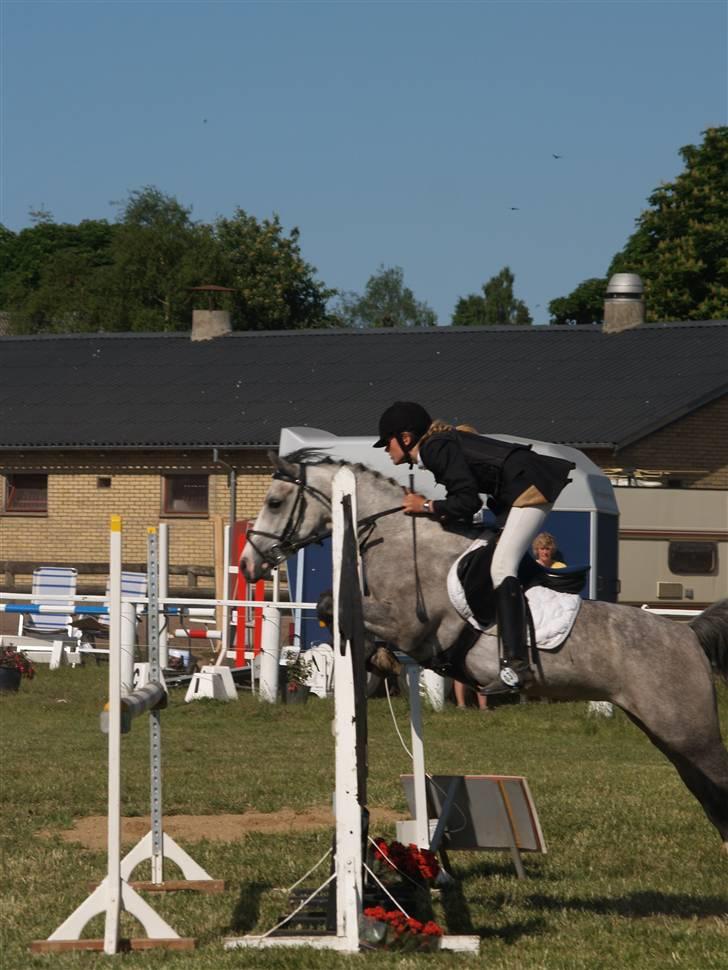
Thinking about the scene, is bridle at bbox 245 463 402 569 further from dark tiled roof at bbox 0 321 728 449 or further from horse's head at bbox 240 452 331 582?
dark tiled roof at bbox 0 321 728 449

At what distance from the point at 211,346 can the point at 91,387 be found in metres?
3.27

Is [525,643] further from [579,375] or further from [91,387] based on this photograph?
[91,387]

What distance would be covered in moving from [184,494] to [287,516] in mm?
25960

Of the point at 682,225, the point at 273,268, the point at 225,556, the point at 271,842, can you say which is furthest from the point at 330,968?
the point at 273,268

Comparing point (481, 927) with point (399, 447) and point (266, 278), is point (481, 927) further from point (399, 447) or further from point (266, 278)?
point (266, 278)

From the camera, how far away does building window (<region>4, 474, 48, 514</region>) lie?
115ft

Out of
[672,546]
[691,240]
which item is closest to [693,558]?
[672,546]

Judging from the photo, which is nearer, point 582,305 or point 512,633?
point 512,633

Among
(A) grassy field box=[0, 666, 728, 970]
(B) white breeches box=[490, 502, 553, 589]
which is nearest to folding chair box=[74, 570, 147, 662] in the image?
(A) grassy field box=[0, 666, 728, 970]

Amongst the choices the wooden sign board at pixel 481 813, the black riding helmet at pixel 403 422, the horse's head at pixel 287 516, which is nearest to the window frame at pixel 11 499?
the wooden sign board at pixel 481 813

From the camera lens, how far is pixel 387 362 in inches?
1406

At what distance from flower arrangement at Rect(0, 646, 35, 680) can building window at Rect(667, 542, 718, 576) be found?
846 centimetres

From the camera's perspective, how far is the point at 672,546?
21.2m

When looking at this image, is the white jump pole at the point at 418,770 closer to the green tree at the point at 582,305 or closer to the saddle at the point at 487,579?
the saddle at the point at 487,579
